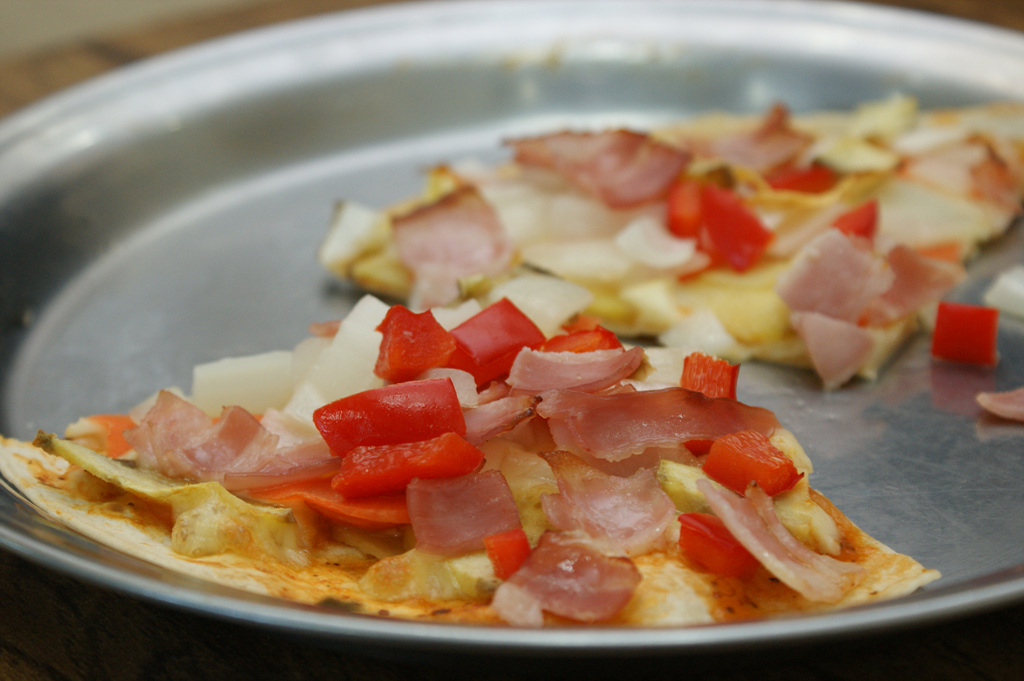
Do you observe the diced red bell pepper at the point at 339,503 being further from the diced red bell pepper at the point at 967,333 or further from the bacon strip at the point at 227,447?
the diced red bell pepper at the point at 967,333

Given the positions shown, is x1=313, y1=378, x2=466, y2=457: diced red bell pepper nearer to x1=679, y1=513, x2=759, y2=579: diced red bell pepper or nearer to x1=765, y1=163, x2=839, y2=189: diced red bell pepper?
x1=679, y1=513, x2=759, y2=579: diced red bell pepper

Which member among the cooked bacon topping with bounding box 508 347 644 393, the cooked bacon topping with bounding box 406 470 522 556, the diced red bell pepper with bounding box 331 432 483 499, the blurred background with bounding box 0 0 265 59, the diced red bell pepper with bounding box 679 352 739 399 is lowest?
the cooked bacon topping with bounding box 406 470 522 556

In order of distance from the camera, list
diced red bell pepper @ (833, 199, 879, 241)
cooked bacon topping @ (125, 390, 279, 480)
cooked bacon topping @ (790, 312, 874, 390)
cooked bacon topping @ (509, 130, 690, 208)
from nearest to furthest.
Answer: cooked bacon topping @ (125, 390, 279, 480)
cooked bacon topping @ (790, 312, 874, 390)
diced red bell pepper @ (833, 199, 879, 241)
cooked bacon topping @ (509, 130, 690, 208)

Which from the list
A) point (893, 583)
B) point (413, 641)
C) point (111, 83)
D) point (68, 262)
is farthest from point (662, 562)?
point (111, 83)

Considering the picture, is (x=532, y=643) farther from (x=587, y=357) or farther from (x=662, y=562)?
(x=587, y=357)

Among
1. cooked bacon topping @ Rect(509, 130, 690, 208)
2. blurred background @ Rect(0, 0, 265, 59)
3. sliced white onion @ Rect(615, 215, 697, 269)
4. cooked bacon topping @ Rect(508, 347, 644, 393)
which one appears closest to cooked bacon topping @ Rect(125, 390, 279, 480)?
cooked bacon topping @ Rect(508, 347, 644, 393)

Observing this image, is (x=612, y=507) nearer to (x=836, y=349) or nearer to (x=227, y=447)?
(x=227, y=447)
